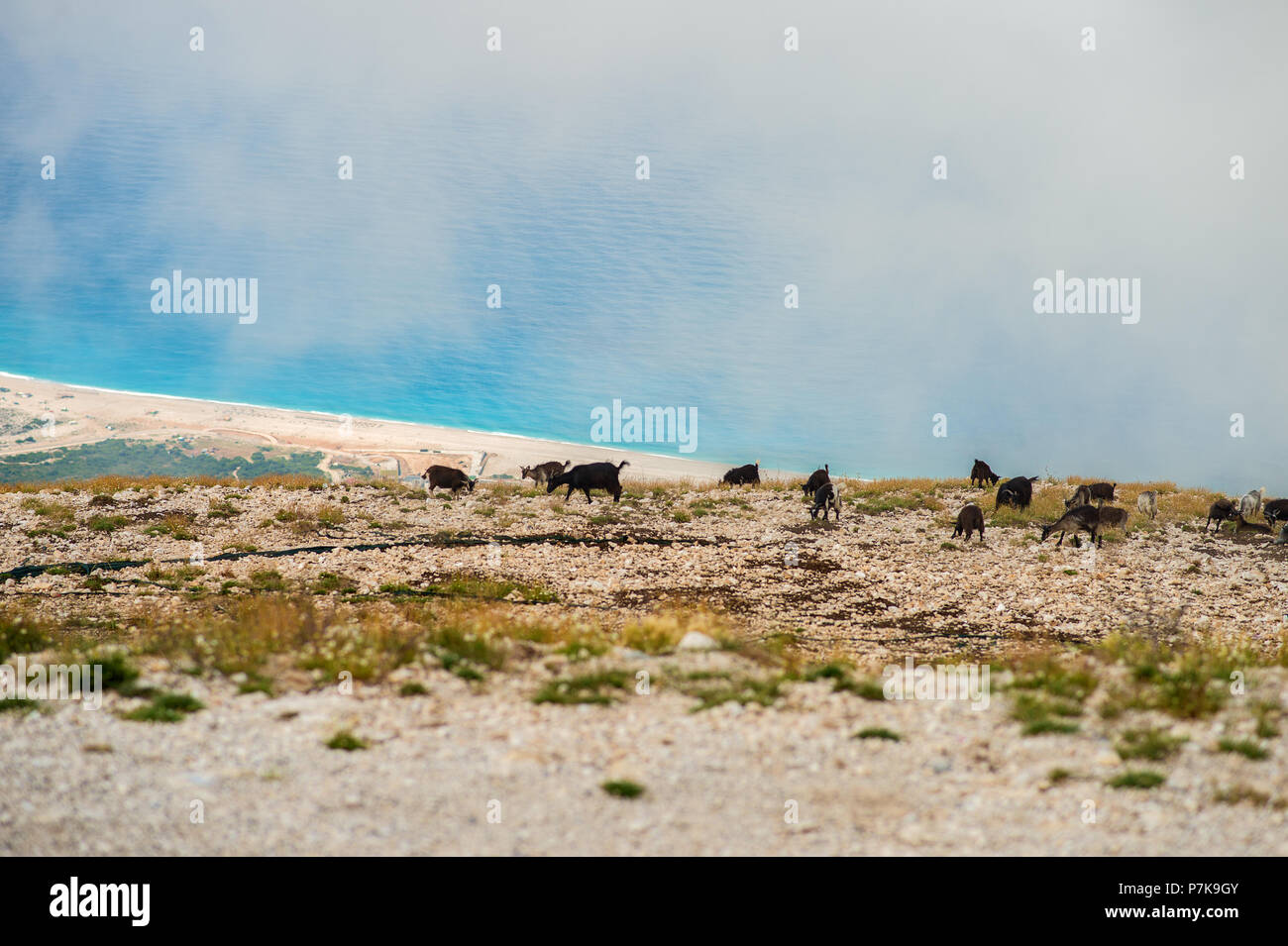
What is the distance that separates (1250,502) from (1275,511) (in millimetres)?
708

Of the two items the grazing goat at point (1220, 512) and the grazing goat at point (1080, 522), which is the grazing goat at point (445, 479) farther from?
the grazing goat at point (1220, 512)

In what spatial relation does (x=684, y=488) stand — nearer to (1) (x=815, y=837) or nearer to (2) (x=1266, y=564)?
(2) (x=1266, y=564)

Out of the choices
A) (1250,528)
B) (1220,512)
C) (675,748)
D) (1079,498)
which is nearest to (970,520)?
(1079,498)

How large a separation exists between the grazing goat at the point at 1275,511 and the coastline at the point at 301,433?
2813 centimetres

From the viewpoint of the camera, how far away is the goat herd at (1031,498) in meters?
24.7

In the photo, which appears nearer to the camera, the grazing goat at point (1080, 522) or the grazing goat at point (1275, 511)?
the grazing goat at point (1080, 522)

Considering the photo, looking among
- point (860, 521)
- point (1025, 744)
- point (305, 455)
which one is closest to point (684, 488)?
point (860, 521)

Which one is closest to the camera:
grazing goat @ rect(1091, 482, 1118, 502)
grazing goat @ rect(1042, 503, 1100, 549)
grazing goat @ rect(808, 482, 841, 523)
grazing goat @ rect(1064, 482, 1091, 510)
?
grazing goat @ rect(1042, 503, 1100, 549)

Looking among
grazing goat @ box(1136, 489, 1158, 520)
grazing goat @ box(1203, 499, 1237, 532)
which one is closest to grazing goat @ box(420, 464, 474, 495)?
grazing goat @ box(1136, 489, 1158, 520)

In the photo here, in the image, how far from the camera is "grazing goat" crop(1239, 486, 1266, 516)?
91.6ft

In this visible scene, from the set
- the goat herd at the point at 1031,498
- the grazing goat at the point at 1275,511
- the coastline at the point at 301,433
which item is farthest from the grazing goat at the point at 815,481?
the coastline at the point at 301,433

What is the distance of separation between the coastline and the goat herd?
19.9 meters

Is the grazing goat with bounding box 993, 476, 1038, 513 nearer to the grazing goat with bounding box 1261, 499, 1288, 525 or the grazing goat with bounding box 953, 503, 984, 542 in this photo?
the grazing goat with bounding box 953, 503, 984, 542
